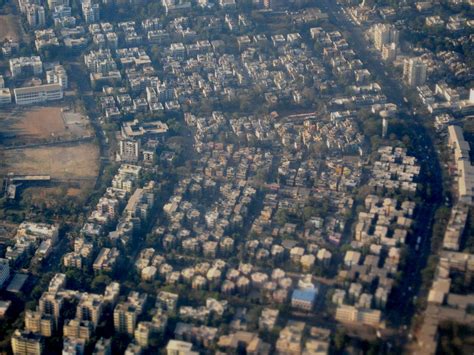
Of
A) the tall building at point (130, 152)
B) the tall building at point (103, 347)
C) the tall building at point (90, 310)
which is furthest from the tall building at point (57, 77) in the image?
the tall building at point (103, 347)

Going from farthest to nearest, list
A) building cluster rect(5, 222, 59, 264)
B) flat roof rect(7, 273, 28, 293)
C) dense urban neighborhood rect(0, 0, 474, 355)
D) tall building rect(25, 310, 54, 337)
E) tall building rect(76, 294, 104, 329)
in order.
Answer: building cluster rect(5, 222, 59, 264), flat roof rect(7, 273, 28, 293), tall building rect(76, 294, 104, 329), dense urban neighborhood rect(0, 0, 474, 355), tall building rect(25, 310, 54, 337)


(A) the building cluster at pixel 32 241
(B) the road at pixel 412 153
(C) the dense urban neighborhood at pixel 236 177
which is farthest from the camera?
(A) the building cluster at pixel 32 241

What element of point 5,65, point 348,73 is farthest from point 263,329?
point 5,65

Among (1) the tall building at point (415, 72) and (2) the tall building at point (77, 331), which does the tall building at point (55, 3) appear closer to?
(1) the tall building at point (415, 72)

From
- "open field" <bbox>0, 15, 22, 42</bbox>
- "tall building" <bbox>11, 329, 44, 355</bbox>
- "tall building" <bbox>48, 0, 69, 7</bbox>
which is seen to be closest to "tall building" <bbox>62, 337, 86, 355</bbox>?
"tall building" <bbox>11, 329, 44, 355</bbox>

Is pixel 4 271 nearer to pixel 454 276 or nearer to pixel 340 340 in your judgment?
pixel 340 340

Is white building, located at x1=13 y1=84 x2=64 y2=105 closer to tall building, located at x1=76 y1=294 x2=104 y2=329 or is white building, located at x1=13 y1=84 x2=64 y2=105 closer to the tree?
tall building, located at x1=76 y1=294 x2=104 y2=329

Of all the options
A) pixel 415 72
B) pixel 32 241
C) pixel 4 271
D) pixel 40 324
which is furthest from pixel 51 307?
pixel 415 72
